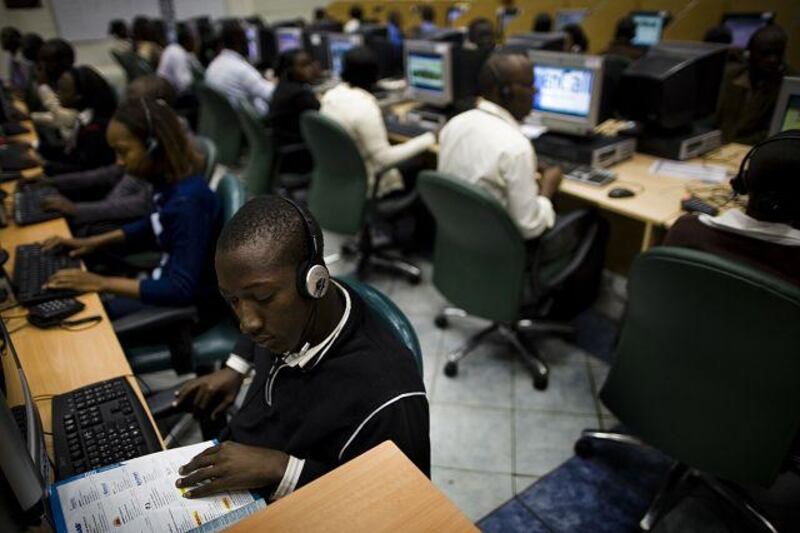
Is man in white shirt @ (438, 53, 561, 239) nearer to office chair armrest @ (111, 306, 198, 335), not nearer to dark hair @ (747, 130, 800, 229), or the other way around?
dark hair @ (747, 130, 800, 229)

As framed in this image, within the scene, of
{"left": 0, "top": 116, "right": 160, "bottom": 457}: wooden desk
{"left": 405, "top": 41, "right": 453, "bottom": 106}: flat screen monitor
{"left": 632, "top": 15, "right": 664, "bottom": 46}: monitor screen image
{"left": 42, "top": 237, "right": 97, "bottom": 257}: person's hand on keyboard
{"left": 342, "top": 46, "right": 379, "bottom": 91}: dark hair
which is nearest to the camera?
{"left": 0, "top": 116, "right": 160, "bottom": 457}: wooden desk

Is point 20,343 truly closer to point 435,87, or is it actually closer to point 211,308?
point 211,308

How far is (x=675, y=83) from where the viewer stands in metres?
2.30

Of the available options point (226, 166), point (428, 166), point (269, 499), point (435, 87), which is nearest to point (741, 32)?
point (435, 87)

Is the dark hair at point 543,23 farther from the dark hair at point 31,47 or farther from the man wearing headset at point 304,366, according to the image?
the man wearing headset at point 304,366

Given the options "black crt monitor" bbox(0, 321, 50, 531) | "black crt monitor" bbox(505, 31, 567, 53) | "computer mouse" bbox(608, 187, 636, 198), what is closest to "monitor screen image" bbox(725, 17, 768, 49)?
"black crt monitor" bbox(505, 31, 567, 53)

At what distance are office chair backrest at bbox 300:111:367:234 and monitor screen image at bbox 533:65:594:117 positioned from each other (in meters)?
0.88

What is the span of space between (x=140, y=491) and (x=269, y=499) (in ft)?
0.65

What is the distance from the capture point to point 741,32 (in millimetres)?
3893

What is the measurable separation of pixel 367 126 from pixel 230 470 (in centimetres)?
197

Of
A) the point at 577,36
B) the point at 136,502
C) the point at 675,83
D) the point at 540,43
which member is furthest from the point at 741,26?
the point at 136,502

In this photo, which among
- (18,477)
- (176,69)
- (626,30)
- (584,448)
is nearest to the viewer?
(18,477)

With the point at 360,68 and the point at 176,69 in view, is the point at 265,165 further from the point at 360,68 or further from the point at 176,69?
the point at 176,69

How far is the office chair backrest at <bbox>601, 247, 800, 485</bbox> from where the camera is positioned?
3.57 feet
